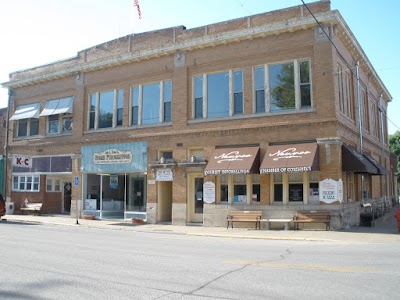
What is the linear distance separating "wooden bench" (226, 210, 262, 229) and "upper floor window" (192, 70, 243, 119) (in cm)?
489

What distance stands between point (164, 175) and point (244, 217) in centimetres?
516

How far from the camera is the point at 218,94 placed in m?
21.0

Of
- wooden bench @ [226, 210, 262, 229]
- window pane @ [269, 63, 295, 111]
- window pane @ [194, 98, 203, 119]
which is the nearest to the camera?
wooden bench @ [226, 210, 262, 229]

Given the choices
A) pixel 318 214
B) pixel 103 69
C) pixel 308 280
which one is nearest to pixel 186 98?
pixel 103 69

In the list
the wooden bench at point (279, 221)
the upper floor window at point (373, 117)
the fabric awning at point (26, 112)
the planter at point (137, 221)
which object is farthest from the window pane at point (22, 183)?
the upper floor window at point (373, 117)

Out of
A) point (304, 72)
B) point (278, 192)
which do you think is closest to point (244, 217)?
point (278, 192)

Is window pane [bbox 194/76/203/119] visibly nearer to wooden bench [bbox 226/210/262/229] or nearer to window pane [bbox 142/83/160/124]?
window pane [bbox 142/83/160/124]

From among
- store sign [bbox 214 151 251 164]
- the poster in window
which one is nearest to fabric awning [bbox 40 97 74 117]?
the poster in window

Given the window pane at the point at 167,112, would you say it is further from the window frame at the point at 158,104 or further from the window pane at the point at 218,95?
the window pane at the point at 218,95

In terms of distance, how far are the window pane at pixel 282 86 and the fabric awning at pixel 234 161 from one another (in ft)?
7.87

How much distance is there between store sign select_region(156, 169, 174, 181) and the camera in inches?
848

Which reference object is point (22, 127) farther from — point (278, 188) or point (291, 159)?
point (291, 159)

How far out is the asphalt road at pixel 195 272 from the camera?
6.60m

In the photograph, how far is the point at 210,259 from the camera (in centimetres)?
1000
